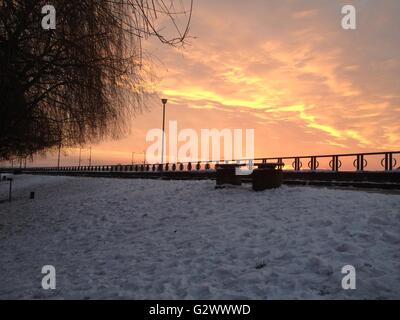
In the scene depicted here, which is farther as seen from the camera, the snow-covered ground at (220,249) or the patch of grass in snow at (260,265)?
the patch of grass in snow at (260,265)

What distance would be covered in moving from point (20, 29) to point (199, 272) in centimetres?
585

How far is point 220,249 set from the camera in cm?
786

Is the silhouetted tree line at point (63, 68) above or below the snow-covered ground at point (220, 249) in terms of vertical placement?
above

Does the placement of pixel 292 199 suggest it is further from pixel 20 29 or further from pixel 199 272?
pixel 20 29

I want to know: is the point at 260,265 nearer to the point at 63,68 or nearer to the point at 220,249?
the point at 220,249

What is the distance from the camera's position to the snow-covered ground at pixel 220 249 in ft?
19.9

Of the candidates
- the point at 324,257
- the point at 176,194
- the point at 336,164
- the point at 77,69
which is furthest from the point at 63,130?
the point at 336,164

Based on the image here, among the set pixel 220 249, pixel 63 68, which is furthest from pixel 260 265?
pixel 63 68

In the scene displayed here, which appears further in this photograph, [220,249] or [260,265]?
[220,249]

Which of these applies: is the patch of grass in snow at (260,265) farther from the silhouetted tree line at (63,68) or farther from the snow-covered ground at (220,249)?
the silhouetted tree line at (63,68)

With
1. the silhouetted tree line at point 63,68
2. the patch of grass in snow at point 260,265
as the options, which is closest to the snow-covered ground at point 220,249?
the patch of grass in snow at point 260,265

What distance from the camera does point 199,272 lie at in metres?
6.86

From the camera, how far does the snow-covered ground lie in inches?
238

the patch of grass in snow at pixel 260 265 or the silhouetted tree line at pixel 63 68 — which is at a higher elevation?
the silhouetted tree line at pixel 63 68
